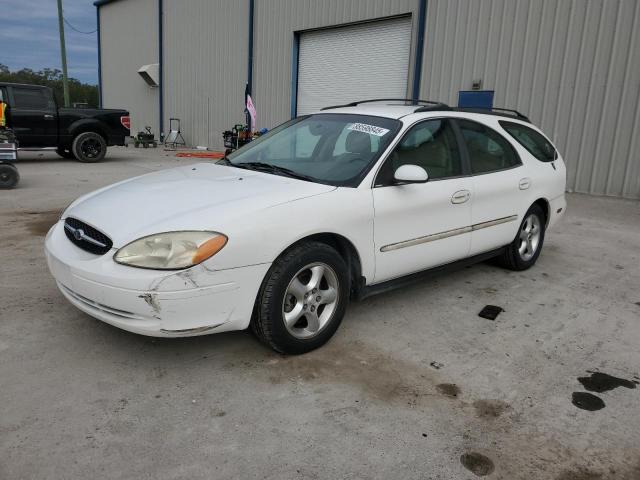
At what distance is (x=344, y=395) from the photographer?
2797mm

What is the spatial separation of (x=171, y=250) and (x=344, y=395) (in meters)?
1.18

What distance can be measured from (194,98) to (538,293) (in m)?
18.5

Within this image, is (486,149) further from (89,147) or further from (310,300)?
(89,147)

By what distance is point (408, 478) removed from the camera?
2184 millimetres

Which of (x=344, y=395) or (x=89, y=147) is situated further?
(x=89, y=147)

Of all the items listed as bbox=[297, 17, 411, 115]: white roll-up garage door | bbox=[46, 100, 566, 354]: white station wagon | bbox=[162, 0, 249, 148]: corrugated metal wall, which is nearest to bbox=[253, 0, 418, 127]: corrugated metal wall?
bbox=[297, 17, 411, 115]: white roll-up garage door

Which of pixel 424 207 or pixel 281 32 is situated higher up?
pixel 281 32

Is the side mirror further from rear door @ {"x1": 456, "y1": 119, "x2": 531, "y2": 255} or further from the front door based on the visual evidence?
rear door @ {"x1": 456, "y1": 119, "x2": 531, "y2": 255}

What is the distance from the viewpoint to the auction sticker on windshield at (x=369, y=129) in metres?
3.75

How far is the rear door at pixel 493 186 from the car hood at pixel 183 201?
5.16 feet

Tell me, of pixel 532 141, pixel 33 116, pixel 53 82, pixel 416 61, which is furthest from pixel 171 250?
pixel 53 82

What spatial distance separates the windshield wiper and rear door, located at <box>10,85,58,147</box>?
10.4m

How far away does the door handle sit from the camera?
13.0 feet

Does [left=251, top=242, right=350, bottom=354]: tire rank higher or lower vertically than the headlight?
lower
